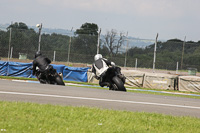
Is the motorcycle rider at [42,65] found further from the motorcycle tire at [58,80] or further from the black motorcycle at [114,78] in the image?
the black motorcycle at [114,78]

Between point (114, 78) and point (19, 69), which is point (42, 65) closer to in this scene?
point (114, 78)

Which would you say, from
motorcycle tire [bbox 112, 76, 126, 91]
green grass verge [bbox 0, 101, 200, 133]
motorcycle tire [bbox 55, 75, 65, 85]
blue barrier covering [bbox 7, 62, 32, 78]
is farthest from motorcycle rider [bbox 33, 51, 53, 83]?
blue barrier covering [bbox 7, 62, 32, 78]

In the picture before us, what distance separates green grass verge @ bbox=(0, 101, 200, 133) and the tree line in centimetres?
2006

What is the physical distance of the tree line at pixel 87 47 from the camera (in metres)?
28.1

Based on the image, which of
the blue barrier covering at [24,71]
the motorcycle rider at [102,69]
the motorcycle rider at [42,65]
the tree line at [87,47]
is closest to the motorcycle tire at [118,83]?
the motorcycle rider at [102,69]

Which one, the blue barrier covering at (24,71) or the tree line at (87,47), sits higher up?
the tree line at (87,47)

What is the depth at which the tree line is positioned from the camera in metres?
28.1

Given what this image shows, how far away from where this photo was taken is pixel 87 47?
94.3 ft

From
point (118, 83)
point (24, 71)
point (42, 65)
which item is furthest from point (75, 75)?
point (118, 83)

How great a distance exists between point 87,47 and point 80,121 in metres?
22.9

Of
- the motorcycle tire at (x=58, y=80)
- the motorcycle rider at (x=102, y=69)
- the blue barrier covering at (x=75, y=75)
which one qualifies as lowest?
the blue barrier covering at (x=75, y=75)

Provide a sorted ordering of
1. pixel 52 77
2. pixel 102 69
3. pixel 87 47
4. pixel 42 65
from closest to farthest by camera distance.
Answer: pixel 102 69, pixel 52 77, pixel 42 65, pixel 87 47

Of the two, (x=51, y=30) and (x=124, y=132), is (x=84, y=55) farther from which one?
(x=124, y=132)

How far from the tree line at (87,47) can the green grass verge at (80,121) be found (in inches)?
790
